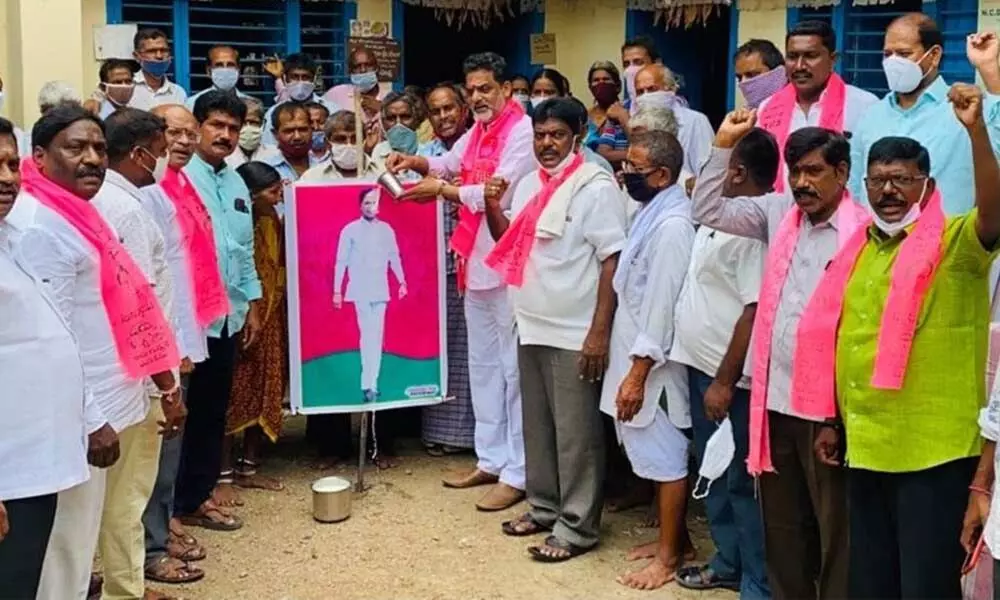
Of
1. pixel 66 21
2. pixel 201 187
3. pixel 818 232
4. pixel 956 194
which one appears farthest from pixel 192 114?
pixel 66 21

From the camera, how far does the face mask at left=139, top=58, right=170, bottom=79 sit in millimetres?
7359

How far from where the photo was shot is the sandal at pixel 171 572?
4.74 metres

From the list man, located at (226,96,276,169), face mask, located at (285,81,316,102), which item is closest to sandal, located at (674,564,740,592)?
man, located at (226,96,276,169)

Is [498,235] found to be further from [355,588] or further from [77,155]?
[77,155]

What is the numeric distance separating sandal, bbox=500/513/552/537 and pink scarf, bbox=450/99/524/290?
4.33 feet

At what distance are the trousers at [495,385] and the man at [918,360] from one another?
2520 millimetres

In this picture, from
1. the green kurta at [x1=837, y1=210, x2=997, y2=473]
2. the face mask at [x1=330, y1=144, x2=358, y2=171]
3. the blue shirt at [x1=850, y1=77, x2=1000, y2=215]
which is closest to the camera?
the green kurta at [x1=837, y1=210, x2=997, y2=473]

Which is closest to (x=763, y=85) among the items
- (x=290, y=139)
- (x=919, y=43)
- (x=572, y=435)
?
(x=919, y=43)

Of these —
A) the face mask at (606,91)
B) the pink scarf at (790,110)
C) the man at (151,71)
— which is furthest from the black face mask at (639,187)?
the man at (151,71)

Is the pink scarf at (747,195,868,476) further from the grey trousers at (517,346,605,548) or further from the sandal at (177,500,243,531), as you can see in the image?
the sandal at (177,500,243,531)

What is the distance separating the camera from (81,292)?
138 inches

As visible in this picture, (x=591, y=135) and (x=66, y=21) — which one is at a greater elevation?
(x=66, y=21)

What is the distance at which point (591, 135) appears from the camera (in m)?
7.34

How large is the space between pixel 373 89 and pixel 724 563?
4140 millimetres
